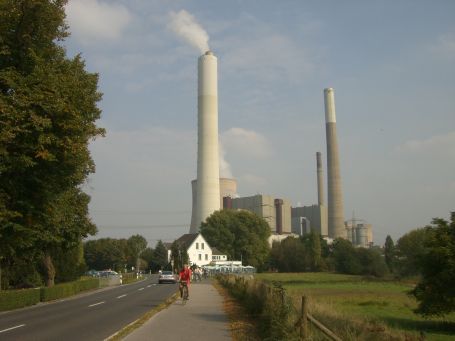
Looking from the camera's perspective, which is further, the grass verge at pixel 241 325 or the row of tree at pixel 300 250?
the row of tree at pixel 300 250

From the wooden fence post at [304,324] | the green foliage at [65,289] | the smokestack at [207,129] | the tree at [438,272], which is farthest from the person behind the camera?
the smokestack at [207,129]

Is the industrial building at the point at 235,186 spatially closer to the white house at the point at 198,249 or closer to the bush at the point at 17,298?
the white house at the point at 198,249

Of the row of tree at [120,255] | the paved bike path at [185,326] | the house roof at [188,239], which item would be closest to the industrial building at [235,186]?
the house roof at [188,239]

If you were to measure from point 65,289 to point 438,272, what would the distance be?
2196 cm

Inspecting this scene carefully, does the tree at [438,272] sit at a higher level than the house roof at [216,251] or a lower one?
lower

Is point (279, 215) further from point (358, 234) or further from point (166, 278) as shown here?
point (166, 278)

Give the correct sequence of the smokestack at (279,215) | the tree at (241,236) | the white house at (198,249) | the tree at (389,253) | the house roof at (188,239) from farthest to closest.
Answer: the smokestack at (279,215), the house roof at (188,239), the white house at (198,249), the tree at (241,236), the tree at (389,253)

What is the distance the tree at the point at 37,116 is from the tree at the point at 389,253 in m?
88.9

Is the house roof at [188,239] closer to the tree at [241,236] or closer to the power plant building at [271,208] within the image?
the tree at [241,236]

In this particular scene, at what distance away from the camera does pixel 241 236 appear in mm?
105750

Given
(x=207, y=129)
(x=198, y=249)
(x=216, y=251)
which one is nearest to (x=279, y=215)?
(x=216, y=251)

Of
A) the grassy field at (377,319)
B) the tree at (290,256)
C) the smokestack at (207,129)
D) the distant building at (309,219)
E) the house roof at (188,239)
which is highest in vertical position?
the smokestack at (207,129)

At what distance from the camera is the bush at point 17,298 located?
23005 mm

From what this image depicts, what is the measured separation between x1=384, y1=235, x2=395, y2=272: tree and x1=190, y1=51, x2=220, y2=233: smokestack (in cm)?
4000
